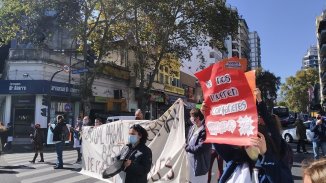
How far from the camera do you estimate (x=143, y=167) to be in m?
4.71

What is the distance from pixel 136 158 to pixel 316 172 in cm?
306

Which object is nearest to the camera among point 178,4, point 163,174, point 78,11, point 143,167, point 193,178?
point 143,167

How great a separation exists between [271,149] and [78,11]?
946 inches

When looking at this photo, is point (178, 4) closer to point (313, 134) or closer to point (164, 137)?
point (313, 134)

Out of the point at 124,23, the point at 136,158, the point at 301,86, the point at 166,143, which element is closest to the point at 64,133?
the point at 166,143

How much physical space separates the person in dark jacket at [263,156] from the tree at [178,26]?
26.1 meters

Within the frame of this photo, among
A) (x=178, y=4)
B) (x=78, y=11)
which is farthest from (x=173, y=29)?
(x=78, y=11)

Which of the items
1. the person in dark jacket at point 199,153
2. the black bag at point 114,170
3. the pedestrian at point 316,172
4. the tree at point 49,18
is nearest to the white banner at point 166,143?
the person in dark jacket at point 199,153

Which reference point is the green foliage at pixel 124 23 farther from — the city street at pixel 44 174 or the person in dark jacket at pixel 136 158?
the person in dark jacket at pixel 136 158

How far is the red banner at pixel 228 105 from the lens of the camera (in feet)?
11.5

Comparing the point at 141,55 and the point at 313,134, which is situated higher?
the point at 141,55

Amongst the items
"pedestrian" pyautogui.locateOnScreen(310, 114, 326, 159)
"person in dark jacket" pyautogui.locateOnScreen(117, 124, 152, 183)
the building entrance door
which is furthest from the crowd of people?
the building entrance door

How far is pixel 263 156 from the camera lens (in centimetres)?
372

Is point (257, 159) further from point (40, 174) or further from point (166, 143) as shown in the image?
point (40, 174)
